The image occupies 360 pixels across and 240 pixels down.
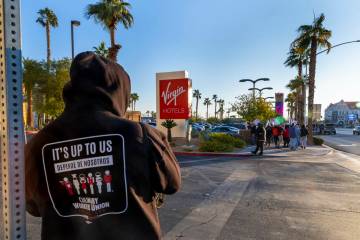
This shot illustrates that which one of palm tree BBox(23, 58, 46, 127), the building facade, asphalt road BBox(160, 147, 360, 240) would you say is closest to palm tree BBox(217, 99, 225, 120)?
the building facade

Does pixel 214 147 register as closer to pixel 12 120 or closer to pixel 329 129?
pixel 12 120

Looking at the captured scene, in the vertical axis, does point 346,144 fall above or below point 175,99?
below

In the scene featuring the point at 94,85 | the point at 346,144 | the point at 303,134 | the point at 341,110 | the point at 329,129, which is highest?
Result: the point at 341,110

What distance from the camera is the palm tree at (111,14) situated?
2377 cm

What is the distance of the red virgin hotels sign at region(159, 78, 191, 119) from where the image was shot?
19781 millimetres

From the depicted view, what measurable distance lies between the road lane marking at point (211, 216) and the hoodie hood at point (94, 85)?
336 cm

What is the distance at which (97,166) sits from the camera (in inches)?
59.2

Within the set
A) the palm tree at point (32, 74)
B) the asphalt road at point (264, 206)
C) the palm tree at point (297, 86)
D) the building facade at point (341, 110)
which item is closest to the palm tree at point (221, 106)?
the building facade at point (341, 110)

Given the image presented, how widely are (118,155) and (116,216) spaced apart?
306 mm

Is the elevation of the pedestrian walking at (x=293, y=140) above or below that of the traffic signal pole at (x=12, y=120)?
below

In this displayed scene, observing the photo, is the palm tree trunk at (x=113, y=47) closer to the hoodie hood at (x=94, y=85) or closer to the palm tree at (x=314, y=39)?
the palm tree at (x=314, y=39)

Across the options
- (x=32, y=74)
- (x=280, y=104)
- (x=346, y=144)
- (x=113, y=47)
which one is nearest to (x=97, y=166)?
(x=113, y=47)

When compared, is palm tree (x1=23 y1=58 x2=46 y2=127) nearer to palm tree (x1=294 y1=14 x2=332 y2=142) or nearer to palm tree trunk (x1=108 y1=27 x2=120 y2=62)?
palm tree trunk (x1=108 y1=27 x2=120 y2=62)
